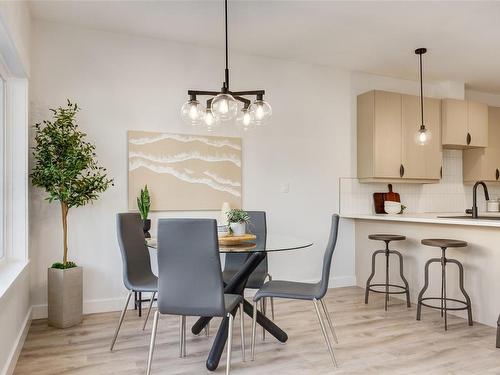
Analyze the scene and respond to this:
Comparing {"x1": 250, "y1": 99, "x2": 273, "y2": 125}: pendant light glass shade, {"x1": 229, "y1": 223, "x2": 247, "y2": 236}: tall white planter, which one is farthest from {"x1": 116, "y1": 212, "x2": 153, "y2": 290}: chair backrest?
{"x1": 250, "y1": 99, "x2": 273, "y2": 125}: pendant light glass shade

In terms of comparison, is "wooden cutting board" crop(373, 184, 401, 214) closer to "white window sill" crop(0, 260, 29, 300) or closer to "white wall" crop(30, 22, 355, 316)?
"white wall" crop(30, 22, 355, 316)

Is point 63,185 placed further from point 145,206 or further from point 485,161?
point 485,161

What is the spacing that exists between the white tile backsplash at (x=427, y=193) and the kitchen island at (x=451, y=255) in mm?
277

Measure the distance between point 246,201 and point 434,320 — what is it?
2098 millimetres

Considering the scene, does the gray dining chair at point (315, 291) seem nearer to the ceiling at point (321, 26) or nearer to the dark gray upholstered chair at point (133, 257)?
the dark gray upholstered chair at point (133, 257)

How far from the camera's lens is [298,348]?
9.50 feet

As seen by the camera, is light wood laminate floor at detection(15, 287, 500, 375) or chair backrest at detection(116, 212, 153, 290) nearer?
light wood laminate floor at detection(15, 287, 500, 375)

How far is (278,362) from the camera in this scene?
2.65 meters

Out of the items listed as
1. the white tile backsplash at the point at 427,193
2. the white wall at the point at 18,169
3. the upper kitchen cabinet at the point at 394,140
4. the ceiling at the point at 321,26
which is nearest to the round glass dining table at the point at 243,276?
the white wall at the point at 18,169

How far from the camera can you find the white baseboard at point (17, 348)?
238 cm

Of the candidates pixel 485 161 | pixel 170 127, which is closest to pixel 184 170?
pixel 170 127

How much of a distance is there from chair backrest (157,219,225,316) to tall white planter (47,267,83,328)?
142 cm

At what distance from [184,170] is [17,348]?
206 centimetres

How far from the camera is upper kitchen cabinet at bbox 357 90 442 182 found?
15.8 feet
